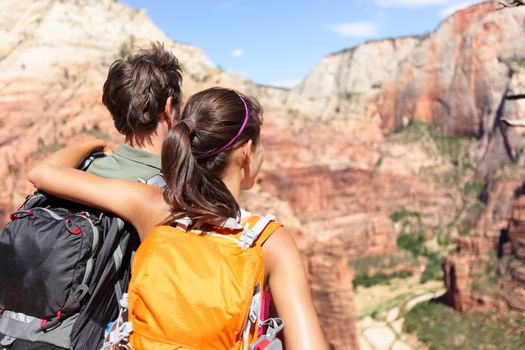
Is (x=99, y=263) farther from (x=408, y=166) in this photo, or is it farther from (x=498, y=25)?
(x=498, y=25)

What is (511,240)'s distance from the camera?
68.4ft

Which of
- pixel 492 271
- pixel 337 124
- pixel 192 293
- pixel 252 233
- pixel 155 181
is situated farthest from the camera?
pixel 337 124

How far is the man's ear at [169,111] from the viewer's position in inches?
79.4

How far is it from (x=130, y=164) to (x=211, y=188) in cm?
53

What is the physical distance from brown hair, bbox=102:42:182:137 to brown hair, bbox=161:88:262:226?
0.33 metres

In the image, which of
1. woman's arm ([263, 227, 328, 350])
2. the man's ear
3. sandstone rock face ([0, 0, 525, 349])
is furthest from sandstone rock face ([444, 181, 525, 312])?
woman's arm ([263, 227, 328, 350])

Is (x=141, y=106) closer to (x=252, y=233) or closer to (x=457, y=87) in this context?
(x=252, y=233)

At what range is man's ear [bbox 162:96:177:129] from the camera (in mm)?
2018

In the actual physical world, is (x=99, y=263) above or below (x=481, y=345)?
above

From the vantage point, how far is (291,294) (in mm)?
1491

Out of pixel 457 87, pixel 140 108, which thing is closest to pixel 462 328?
pixel 140 108

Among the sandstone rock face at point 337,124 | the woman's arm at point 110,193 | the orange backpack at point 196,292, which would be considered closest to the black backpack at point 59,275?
the woman's arm at point 110,193

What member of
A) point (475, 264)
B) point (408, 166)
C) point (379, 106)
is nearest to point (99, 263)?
point (475, 264)

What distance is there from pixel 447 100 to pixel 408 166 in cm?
901
